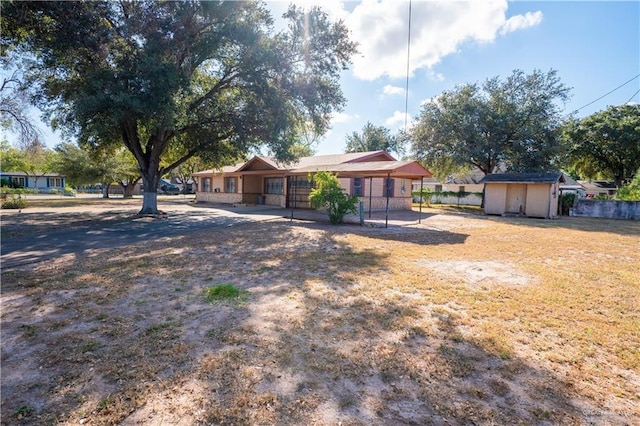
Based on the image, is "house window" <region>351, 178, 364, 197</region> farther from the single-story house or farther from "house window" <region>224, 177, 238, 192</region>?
"house window" <region>224, 177, 238, 192</region>

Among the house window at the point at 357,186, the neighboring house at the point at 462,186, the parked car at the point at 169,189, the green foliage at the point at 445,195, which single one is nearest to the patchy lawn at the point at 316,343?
the house window at the point at 357,186

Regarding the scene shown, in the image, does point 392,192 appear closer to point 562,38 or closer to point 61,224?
point 562,38

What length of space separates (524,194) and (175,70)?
19.8 meters

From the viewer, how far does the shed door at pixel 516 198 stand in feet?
64.4

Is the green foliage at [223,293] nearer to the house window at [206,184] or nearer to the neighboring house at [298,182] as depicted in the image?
the neighboring house at [298,182]

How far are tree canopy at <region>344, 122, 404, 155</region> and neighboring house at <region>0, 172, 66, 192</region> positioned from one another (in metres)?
43.8

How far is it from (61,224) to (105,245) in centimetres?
554

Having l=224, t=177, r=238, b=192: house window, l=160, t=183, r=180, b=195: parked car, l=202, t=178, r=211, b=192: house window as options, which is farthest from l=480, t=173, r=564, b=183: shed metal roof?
l=160, t=183, r=180, b=195: parked car

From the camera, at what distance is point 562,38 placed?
12.3 m

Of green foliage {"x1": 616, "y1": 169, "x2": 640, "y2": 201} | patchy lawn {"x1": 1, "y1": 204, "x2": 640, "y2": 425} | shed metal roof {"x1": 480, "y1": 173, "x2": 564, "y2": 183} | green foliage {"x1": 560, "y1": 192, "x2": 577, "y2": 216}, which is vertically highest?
shed metal roof {"x1": 480, "y1": 173, "x2": 564, "y2": 183}

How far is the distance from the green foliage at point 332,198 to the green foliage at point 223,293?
27.6 feet

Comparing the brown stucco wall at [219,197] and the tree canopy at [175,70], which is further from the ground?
the tree canopy at [175,70]

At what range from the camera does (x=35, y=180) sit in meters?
50.1

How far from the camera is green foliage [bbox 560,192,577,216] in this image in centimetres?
2092
